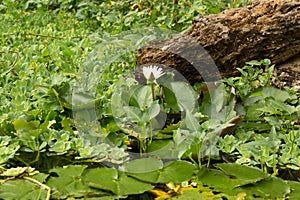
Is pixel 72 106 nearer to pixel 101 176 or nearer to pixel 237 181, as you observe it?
pixel 101 176

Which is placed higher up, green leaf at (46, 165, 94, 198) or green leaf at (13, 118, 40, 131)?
green leaf at (13, 118, 40, 131)

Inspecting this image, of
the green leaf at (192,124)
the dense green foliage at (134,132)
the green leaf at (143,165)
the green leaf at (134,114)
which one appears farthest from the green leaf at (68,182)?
the green leaf at (192,124)

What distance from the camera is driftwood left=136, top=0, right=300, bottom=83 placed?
2688mm

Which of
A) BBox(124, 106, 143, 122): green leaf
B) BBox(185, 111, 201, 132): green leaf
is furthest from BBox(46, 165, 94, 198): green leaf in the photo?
BBox(185, 111, 201, 132): green leaf

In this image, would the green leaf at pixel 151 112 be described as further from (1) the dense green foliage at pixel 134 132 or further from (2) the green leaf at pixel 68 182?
(2) the green leaf at pixel 68 182

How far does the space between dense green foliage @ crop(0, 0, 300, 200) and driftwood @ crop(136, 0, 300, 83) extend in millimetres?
93

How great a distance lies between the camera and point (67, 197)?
1.91m

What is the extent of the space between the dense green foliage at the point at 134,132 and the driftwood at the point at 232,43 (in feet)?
0.31

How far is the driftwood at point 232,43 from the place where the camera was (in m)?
2.69

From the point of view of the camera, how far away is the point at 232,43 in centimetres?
271

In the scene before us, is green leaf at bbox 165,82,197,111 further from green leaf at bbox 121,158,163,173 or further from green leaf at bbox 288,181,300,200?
green leaf at bbox 288,181,300,200

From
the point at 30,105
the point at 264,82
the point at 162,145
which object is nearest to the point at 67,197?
the point at 162,145

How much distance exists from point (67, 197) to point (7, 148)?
1.21 ft

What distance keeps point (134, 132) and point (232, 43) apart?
0.73 m
